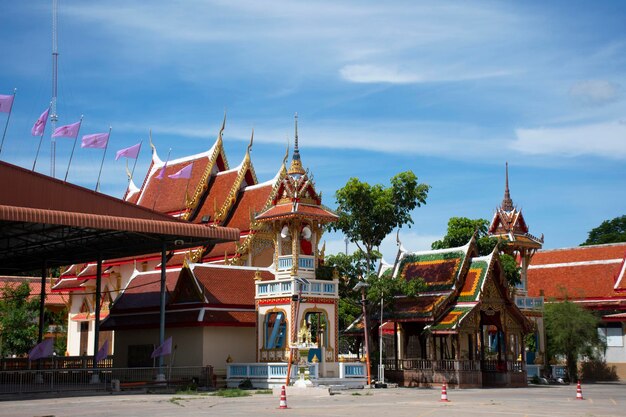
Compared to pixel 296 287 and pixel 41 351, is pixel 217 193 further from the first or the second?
pixel 41 351

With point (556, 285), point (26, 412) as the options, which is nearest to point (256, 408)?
point (26, 412)

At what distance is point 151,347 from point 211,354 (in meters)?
4.15

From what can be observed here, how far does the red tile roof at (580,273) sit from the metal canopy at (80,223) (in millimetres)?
23228

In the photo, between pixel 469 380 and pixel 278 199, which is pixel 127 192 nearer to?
pixel 278 199

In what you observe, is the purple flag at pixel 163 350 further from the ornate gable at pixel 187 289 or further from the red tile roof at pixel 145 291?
the red tile roof at pixel 145 291

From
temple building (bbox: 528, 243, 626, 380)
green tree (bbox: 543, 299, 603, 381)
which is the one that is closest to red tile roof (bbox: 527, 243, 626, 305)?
temple building (bbox: 528, 243, 626, 380)

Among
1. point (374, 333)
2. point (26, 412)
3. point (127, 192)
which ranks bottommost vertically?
point (26, 412)

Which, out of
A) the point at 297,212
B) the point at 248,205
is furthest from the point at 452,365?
the point at 248,205

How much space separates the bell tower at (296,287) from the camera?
33.5 meters

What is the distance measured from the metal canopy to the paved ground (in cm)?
593

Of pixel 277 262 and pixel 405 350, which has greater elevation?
pixel 277 262

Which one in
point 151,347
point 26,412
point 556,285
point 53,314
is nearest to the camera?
point 26,412

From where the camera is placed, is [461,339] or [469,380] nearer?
[469,380]

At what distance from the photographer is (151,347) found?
3778 cm
